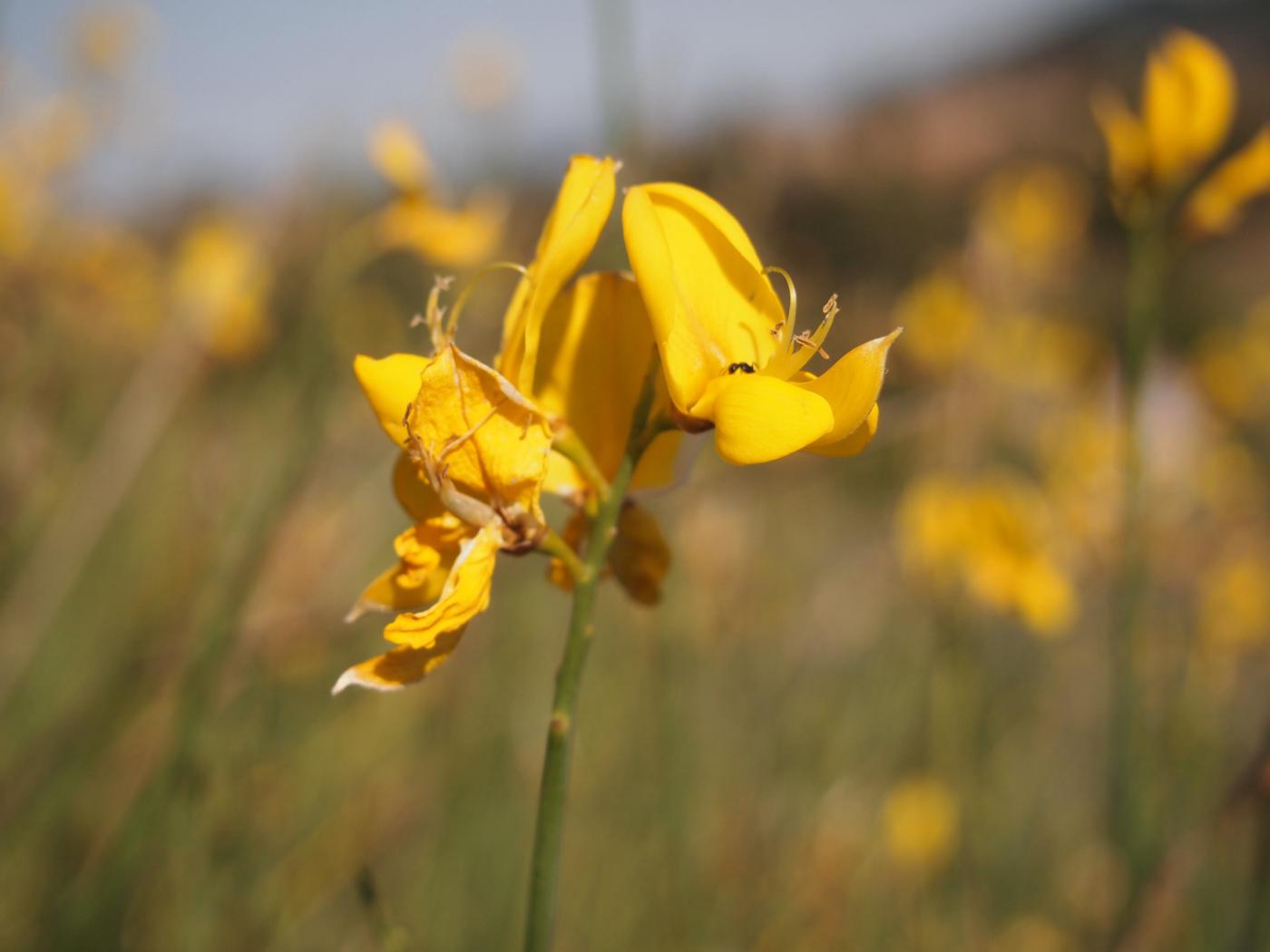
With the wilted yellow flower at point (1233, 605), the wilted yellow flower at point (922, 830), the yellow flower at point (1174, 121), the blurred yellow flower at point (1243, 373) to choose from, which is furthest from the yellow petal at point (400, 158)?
the blurred yellow flower at point (1243, 373)

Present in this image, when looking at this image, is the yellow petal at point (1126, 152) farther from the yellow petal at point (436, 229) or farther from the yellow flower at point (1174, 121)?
the yellow petal at point (436, 229)

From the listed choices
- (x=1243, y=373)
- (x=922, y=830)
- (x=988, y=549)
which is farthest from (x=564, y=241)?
(x=1243, y=373)

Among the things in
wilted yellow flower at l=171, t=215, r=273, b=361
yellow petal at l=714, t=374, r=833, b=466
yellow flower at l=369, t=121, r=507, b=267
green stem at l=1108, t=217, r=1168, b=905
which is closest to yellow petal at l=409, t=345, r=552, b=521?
yellow petal at l=714, t=374, r=833, b=466

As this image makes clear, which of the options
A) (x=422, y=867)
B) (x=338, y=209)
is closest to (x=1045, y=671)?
(x=422, y=867)

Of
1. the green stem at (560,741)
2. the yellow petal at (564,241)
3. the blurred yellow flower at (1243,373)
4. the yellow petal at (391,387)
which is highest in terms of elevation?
the yellow petal at (564,241)

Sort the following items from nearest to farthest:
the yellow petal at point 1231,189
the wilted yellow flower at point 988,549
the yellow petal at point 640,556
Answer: the yellow petal at point 640,556 → the yellow petal at point 1231,189 → the wilted yellow flower at point 988,549

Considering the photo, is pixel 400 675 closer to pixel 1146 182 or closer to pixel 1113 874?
pixel 1146 182

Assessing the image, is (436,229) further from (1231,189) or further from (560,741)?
(1231,189)
